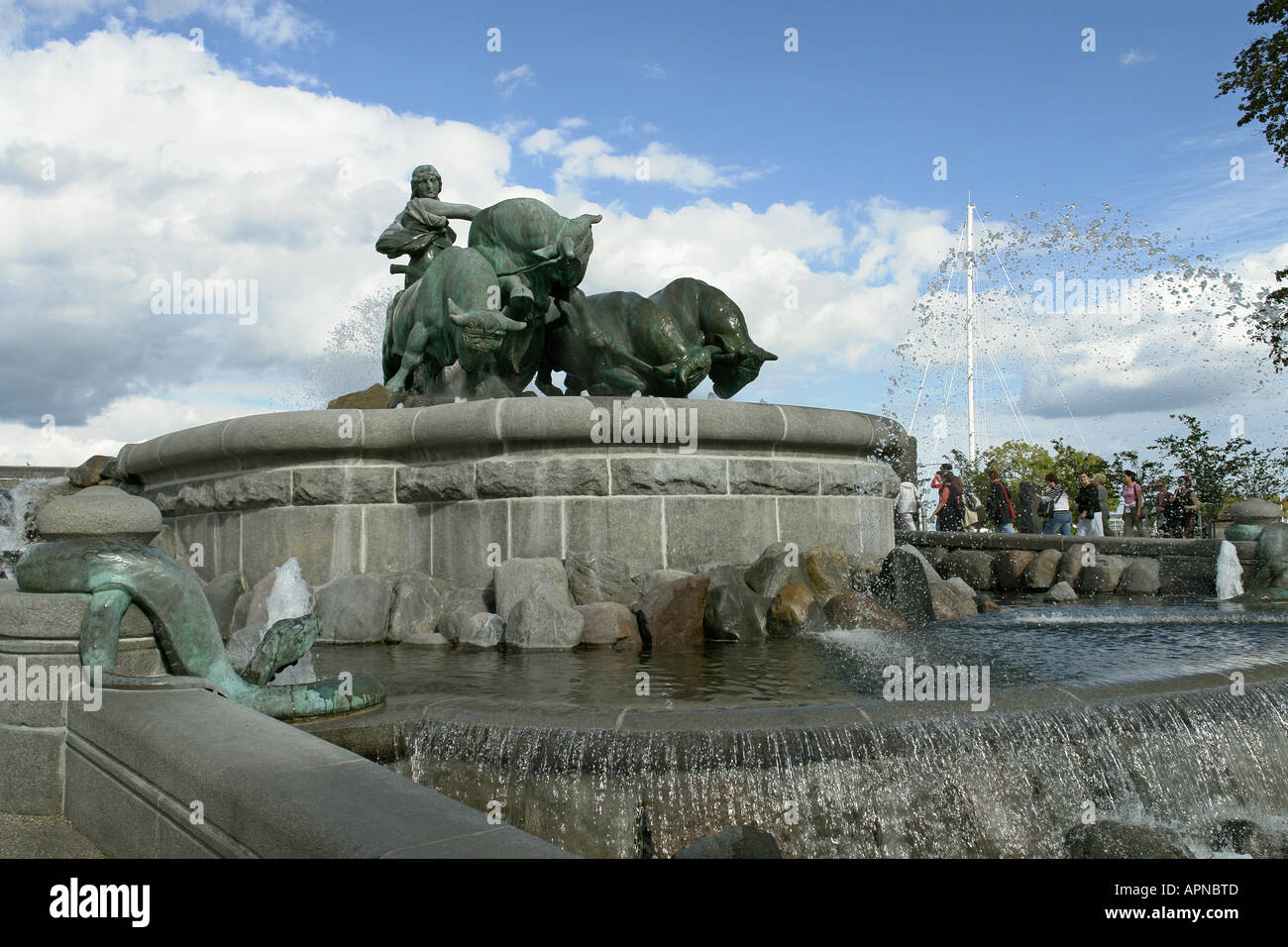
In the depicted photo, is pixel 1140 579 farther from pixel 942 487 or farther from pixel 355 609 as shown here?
pixel 355 609

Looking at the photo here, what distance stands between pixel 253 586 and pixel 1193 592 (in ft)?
32.8

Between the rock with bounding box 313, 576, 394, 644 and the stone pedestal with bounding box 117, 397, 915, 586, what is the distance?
75cm

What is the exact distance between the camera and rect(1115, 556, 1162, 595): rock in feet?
36.6

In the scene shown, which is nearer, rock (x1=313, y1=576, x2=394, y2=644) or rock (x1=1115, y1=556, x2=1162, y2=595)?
rock (x1=313, y1=576, x2=394, y2=644)

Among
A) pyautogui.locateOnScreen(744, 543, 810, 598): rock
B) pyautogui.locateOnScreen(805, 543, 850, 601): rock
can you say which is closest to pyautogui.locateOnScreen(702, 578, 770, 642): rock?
pyautogui.locateOnScreen(744, 543, 810, 598): rock

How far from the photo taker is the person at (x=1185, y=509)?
16.8 m

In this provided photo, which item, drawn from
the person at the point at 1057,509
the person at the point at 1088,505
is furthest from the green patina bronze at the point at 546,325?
the person at the point at 1088,505

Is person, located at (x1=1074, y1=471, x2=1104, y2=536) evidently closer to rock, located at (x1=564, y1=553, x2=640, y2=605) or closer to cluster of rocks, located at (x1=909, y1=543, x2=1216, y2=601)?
cluster of rocks, located at (x1=909, y1=543, x2=1216, y2=601)

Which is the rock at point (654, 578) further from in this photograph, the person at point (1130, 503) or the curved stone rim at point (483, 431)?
the person at point (1130, 503)

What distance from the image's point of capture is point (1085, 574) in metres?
11.4

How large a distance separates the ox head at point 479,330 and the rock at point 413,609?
8.46ft

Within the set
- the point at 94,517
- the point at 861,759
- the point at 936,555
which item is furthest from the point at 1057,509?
the point at 94,517
